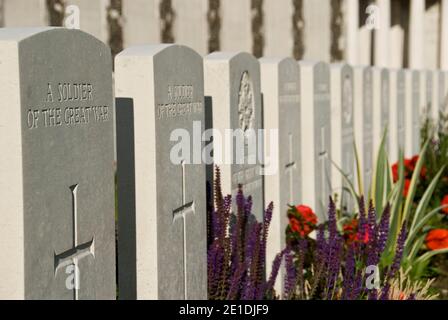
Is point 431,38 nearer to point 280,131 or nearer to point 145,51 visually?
point 280,131

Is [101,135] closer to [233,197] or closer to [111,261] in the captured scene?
[111,261]

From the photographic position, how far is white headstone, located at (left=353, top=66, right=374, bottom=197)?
8172 mm

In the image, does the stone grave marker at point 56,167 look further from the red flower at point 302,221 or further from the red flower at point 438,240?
the red flower at point 438,240

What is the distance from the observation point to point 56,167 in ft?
9.65

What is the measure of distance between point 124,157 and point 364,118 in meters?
5.03

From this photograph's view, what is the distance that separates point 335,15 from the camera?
49.6ft

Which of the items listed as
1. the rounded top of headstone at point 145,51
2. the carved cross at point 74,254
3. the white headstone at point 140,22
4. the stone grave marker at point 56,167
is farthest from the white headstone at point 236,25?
the carved cross at point 74,254

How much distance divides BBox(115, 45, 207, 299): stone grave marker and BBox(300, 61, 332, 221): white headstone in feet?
8.36

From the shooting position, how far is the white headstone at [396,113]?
31.9 feet

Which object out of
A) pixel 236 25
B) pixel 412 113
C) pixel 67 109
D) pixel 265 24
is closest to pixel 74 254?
pixel 67 109

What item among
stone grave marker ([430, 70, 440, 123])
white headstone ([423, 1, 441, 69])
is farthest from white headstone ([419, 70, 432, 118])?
white headstone ([423, 1, 441, 69])

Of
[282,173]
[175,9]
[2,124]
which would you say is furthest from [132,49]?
[175,9]

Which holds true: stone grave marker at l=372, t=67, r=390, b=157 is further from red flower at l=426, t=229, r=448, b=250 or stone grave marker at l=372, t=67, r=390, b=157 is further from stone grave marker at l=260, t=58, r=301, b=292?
stone grave marker at l=260, t=58, r=301, b=292

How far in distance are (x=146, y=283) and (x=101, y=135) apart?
748mm
